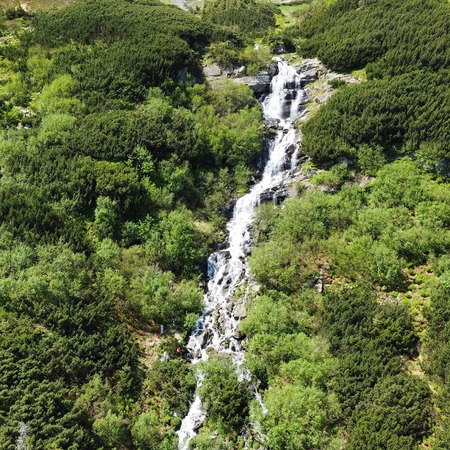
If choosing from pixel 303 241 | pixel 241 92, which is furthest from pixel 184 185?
pixel 241 92

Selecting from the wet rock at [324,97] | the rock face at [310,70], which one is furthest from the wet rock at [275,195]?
the rock face at [310,70]

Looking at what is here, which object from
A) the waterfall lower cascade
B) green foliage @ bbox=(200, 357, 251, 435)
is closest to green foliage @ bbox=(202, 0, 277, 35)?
the waterfall lower cascade

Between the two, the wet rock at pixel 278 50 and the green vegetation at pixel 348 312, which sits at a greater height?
the wet rock at pixel 278 50

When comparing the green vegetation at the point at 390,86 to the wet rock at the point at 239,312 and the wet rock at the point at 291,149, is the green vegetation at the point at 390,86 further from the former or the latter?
the wet rock at the point at 239,312

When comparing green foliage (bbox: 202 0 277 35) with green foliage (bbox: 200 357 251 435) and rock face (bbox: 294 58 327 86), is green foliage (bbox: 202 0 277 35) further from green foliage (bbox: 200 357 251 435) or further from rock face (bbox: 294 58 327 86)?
green foliage (bbox: 200 357 251 435)

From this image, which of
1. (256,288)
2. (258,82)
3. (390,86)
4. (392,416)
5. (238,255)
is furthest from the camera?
(258,82)

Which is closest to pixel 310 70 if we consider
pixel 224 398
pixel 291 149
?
Result: pixel 291 149

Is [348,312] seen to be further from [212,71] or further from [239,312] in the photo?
[212,71]
